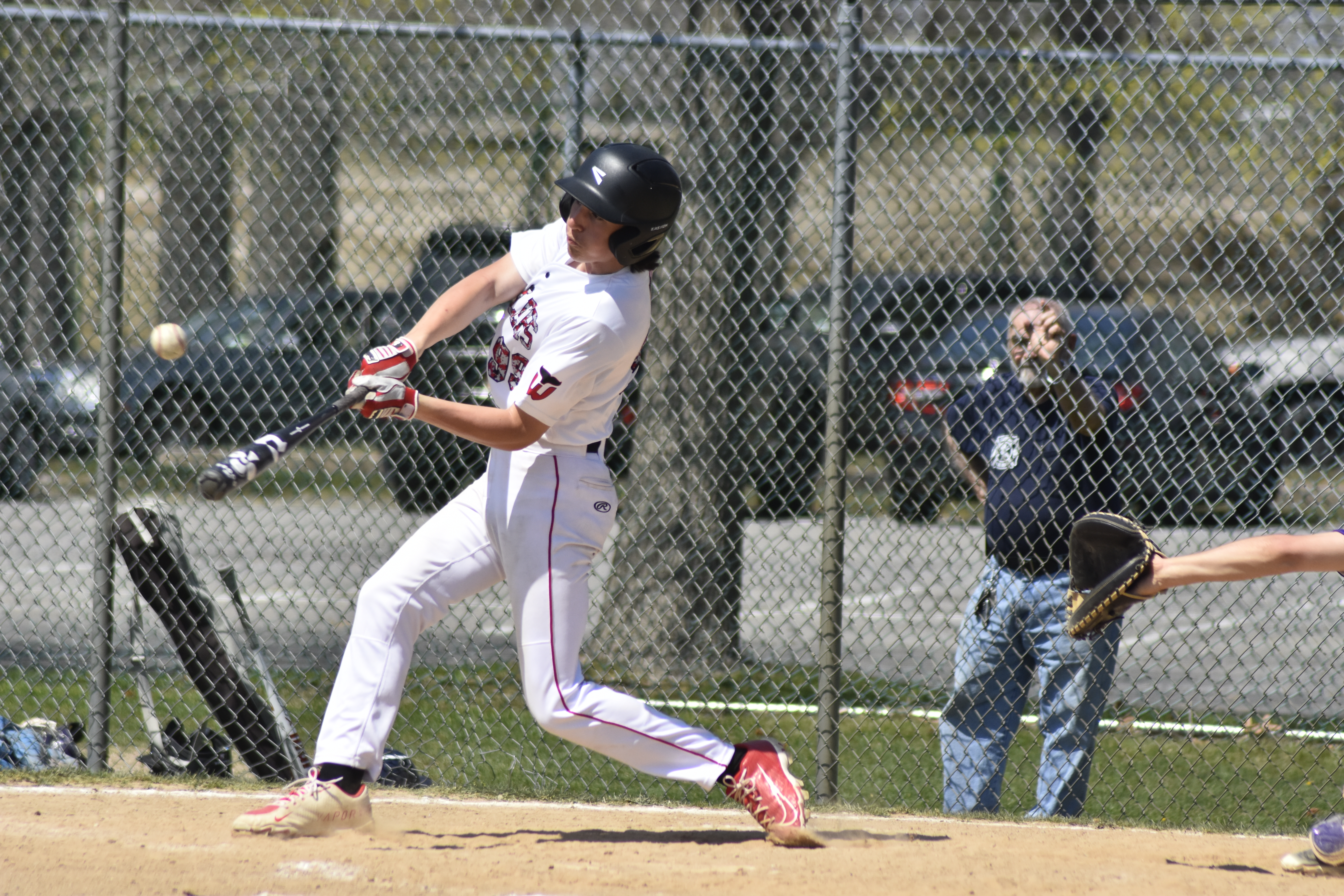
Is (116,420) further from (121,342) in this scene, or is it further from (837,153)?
(837,153)

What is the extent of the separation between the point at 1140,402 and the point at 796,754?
2.52m

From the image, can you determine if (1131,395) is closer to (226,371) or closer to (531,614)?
(531,614)

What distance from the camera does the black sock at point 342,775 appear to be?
3178 mm

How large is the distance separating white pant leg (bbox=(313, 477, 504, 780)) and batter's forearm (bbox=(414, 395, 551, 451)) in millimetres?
347

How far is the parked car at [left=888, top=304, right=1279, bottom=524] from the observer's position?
245 inches

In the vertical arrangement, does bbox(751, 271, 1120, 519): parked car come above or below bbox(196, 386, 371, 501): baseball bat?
above

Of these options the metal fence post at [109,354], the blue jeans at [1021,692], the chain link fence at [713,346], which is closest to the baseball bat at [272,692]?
the chain link fence at [713,346]

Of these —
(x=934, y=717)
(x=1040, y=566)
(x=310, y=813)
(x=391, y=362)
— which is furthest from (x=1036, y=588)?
(x=310, y=813)

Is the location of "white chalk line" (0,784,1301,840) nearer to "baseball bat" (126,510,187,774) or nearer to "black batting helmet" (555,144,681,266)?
"baseball bat" (126,510,187,774)

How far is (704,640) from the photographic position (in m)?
5.44

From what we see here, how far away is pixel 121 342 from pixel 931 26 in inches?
180

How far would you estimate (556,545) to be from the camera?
317 cm

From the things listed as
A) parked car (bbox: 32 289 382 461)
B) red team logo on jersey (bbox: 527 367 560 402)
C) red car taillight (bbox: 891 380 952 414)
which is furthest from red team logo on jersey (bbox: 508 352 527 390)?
red car taillight (bbox: 891 380 952 414)

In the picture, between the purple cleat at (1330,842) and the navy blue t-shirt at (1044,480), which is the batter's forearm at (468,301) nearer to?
the navy blue t-shirt at (1044,480)
